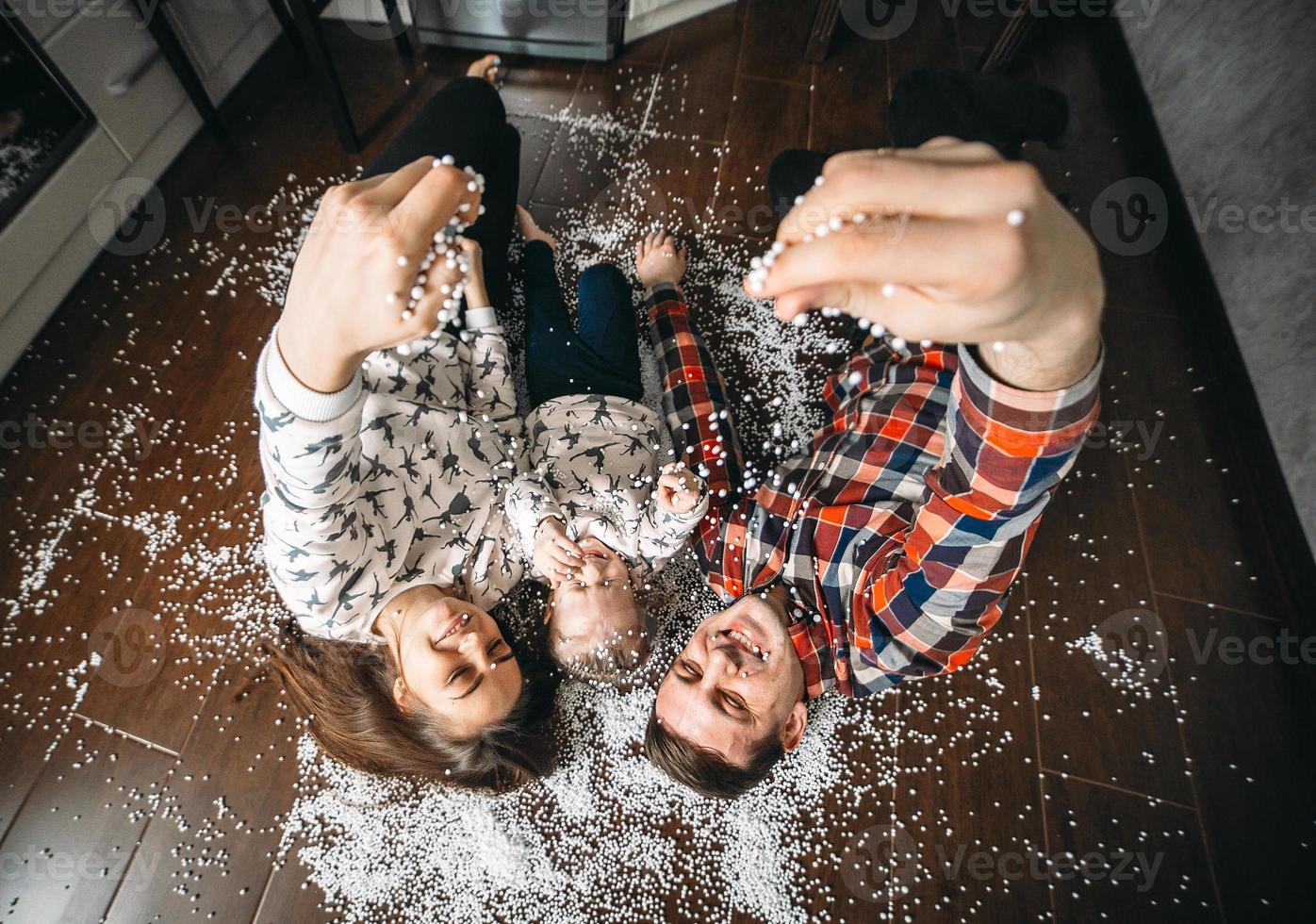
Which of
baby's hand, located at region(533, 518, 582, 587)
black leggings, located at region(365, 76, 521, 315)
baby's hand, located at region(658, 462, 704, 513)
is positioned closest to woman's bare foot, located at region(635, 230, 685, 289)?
black leggings, located at region(365, 76, 521, 315)

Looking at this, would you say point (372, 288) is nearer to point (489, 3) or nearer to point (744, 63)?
point (489, 3)

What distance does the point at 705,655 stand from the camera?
106 cm

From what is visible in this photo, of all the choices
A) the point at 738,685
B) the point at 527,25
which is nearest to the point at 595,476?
the point at 738,685

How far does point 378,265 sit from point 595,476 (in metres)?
0.70

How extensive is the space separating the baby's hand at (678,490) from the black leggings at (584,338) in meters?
0.33

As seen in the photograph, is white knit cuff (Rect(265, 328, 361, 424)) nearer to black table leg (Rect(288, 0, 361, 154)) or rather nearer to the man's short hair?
the man's short hair

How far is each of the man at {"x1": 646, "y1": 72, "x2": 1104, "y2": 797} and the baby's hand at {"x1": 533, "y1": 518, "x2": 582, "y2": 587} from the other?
0.26m

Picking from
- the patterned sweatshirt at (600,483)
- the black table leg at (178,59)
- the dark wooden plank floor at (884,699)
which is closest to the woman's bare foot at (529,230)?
the dark wooden plank floor at (884,699)

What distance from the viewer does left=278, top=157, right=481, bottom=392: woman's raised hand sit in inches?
22.3

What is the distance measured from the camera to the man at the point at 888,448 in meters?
0.47

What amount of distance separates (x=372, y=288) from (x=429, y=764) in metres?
0.85

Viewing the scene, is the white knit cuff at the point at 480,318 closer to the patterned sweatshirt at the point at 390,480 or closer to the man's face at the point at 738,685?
the patterned sweatshirt at the point at 390,480

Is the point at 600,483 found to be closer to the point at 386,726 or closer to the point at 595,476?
the point at 595,476

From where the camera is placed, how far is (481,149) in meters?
1.33
